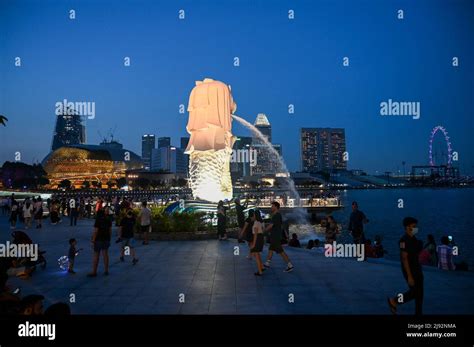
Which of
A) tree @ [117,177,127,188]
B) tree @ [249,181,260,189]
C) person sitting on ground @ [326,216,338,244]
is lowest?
person sitting on ground @ [326,216,338,244]

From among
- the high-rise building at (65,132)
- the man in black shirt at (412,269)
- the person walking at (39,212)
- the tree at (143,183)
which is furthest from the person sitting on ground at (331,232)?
the high-rise building at (65,132)

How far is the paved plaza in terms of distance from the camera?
7.03 metres

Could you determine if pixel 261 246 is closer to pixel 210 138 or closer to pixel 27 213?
pixel 210 138

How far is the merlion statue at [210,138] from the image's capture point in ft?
71.9

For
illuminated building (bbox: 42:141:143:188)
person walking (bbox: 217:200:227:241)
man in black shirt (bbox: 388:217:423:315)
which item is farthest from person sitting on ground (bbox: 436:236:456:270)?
illuminated building (bbox: 42:141:143:188)

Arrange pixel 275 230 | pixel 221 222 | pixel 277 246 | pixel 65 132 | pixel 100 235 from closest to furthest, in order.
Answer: pixel 100 235, pixel 277 246, pixel 275 230, pixel 221 222, pixel 65 132

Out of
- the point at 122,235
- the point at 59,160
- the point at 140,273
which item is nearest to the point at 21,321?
the point at 140,273

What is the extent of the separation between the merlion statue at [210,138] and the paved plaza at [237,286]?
10.1 meters

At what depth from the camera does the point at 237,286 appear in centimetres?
857

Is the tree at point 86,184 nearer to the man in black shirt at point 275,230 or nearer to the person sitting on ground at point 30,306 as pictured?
the man in black shirt at point 275,230

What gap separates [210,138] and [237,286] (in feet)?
46.5

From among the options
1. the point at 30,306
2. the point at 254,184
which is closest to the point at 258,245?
the point at 30,306

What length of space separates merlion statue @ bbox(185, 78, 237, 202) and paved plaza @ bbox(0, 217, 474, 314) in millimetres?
10148

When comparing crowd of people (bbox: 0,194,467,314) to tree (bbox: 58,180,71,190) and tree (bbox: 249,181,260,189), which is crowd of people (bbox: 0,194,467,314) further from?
tree (bbox: 249,181,260,189)
